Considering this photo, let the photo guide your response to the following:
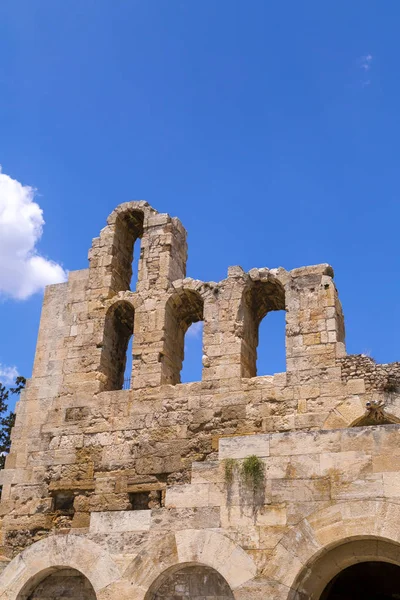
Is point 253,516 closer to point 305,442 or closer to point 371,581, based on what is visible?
point 305,442

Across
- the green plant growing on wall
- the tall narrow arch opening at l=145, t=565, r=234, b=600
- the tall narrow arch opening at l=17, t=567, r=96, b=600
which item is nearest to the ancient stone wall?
the tall narrow arch opening at l=17, t=567, r=96, b=600

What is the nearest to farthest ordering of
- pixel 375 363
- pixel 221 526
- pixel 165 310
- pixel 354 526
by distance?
pixel 354 526 < pixel 221 526 < pixel 375 363 < pixel 165 310

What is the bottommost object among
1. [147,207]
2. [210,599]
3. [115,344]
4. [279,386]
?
[210,599]

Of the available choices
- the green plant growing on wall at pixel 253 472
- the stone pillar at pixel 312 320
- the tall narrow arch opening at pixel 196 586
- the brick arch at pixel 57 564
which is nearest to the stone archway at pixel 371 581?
the tall narrow arch opening at pixel 196 586

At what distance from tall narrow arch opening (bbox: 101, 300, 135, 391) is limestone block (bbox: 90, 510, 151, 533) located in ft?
13.0

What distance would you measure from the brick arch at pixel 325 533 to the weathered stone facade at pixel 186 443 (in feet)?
0.06

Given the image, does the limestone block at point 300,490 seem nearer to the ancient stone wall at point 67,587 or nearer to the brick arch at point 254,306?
the brick arch at point 254,306

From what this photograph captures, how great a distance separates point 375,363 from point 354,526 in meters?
3.74

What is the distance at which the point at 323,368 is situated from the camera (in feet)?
40.9

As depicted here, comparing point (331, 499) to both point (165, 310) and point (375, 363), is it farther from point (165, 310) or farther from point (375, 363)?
point (165, 310)

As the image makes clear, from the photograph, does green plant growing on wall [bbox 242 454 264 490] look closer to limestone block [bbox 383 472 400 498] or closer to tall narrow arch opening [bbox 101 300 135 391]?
limestone block [bbox 383 472 400 498]

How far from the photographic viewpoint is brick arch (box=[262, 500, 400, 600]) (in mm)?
8992

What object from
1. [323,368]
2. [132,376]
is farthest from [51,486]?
[323,368]

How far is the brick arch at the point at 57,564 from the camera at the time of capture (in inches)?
404
